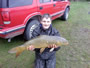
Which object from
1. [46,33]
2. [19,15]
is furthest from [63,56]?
[19,15]

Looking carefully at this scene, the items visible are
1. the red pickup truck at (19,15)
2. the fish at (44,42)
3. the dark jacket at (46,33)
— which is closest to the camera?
the fish at (44,42)

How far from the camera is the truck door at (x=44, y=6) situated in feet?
14.4

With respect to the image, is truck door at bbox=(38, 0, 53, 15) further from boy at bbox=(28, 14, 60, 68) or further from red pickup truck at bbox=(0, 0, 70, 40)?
boy at bbox=(28, 14, 60, 68)

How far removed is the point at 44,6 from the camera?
459 centimetres

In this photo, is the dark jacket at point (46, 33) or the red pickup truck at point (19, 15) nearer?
the dark jacket at point (46, 33)

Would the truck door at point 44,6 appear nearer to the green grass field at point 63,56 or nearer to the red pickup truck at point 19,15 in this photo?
the red pickup truck at point 19,15

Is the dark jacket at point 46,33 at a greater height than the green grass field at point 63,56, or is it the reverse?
the dark jacket at point 46,33

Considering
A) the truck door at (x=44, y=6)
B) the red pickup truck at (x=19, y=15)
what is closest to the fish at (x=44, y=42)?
the red pickup truck at (x=19, y=15)

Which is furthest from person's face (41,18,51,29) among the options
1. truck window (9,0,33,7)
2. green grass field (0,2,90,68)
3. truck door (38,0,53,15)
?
truck door (38,0,53,15)

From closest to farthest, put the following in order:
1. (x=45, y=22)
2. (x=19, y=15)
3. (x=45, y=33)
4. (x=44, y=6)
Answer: (x=45, y=22)
(x=45, y=33)
(x=19, y=15)
(x=44, y=6)

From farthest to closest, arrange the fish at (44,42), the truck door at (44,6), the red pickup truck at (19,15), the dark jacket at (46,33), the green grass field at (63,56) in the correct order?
1. the truck door at (44,6)
2. the red pickup truck at (19,15)
3. the green grass field at (63,56)
4. the dark jacket at (46,33)
5. the fish at (44,42)

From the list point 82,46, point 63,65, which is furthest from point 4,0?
point 82,46

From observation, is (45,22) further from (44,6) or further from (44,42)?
(44,6)

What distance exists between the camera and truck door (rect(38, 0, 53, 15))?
4387 mm
